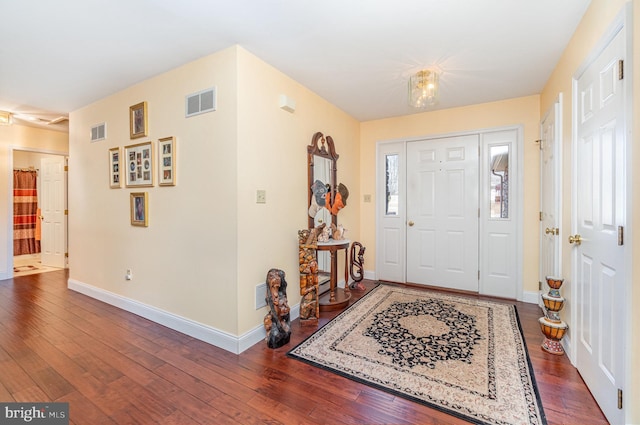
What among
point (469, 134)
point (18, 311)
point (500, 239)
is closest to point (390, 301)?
point (500, 239)

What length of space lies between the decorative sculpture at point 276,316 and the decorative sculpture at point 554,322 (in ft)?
6.74

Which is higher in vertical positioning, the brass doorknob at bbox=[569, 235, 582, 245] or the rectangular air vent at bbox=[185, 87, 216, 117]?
the rectangular air vent at bbox=[185, 87, 216, 117]

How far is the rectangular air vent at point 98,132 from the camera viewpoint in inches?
132

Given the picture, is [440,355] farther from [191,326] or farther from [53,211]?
[53,211]

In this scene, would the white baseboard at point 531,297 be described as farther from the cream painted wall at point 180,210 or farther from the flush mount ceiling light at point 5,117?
the flush mount ceiling light at point 5,117

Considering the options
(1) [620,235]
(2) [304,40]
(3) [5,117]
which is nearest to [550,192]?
(1) [620,235]

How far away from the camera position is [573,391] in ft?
5.77

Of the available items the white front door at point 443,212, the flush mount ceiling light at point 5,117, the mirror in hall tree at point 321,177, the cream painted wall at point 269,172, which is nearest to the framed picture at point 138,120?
the cream painted wall at point 269,172

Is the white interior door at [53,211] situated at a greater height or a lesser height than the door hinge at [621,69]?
lesser

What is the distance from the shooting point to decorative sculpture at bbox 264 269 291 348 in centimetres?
233

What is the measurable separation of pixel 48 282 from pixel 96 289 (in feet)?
5.04

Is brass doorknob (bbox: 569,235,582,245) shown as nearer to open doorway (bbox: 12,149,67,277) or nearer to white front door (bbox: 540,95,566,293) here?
white front door (bbox: 540,95,566,293)

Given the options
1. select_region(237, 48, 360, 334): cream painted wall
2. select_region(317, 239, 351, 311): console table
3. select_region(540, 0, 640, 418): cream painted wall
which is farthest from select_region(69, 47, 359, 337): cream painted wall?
select_region(540, 0, 640, 418): cream painted wall

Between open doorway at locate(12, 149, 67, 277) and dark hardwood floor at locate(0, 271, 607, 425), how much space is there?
311cm
